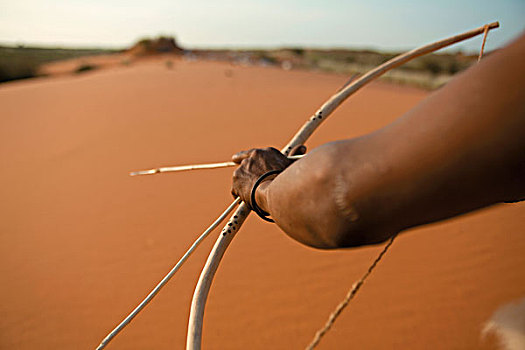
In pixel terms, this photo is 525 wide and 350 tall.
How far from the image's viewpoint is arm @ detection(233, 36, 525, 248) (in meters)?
0.53

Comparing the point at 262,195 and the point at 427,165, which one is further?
the point at 262,195

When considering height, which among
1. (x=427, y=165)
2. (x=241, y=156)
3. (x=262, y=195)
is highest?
(x=241, y=156)

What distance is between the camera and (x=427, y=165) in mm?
577

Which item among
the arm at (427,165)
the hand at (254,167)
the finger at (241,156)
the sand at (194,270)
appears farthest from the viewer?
the sand at (194,270)

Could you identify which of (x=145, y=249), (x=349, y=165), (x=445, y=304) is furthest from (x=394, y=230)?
(x=145, y=249)

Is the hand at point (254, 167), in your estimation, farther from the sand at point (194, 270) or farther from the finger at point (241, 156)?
the sand at point (194, 270)

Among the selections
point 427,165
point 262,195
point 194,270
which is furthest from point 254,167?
point 194,270

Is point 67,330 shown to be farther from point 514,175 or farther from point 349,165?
point 514,175

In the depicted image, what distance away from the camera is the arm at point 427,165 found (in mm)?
529

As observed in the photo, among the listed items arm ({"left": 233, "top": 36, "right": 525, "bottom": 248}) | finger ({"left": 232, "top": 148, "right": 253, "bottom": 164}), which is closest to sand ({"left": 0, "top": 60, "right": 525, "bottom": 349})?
finger ({"left": 232, "top": 148, "right": 253, "bottom": 164})

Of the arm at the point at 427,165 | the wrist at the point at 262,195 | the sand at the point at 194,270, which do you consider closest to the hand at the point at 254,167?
the wrist at the point at 262,195

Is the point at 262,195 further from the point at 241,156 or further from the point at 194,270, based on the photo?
the point at 194,270

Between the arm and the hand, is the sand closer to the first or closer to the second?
the hand

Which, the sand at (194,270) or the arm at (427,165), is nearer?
the arm at (427,165)
